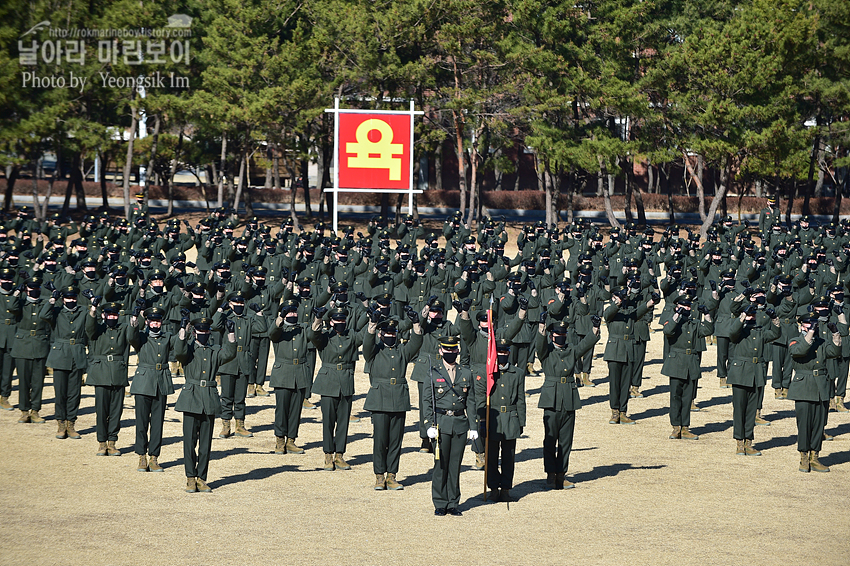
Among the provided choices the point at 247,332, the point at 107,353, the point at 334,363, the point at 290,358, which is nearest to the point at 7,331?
the point at 107,353

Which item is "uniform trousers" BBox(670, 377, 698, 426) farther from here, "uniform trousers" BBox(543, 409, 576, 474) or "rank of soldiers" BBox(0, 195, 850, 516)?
"uniform trousers" BBox(543, 409, 576, 474)

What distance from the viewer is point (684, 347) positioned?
15.1m

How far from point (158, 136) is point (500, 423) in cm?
3539

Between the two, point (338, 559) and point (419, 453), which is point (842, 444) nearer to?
point (419, 453)

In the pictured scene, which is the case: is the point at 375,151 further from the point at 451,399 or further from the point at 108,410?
the point at 451,399

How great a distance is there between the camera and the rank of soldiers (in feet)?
39.1

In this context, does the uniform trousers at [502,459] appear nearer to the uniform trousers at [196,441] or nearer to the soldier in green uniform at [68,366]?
the uniform trousers at [196,441]

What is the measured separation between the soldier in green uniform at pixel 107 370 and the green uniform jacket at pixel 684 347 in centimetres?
750

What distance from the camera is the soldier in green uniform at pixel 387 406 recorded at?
1207cm

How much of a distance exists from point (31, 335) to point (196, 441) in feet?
14.7

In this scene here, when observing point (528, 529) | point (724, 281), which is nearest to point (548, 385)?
point (528, 529)

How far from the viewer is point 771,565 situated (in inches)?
389

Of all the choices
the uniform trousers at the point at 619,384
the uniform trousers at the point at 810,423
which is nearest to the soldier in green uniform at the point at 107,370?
the uniform trousers at the point at 619,384

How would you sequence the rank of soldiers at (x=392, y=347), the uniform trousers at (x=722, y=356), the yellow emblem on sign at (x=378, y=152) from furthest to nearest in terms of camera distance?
the yellow emblem on sign at (x=378, y=152) → the uniform trousers at (x=722, y=356) → the rank of soldiers at (x=392, y=347)
